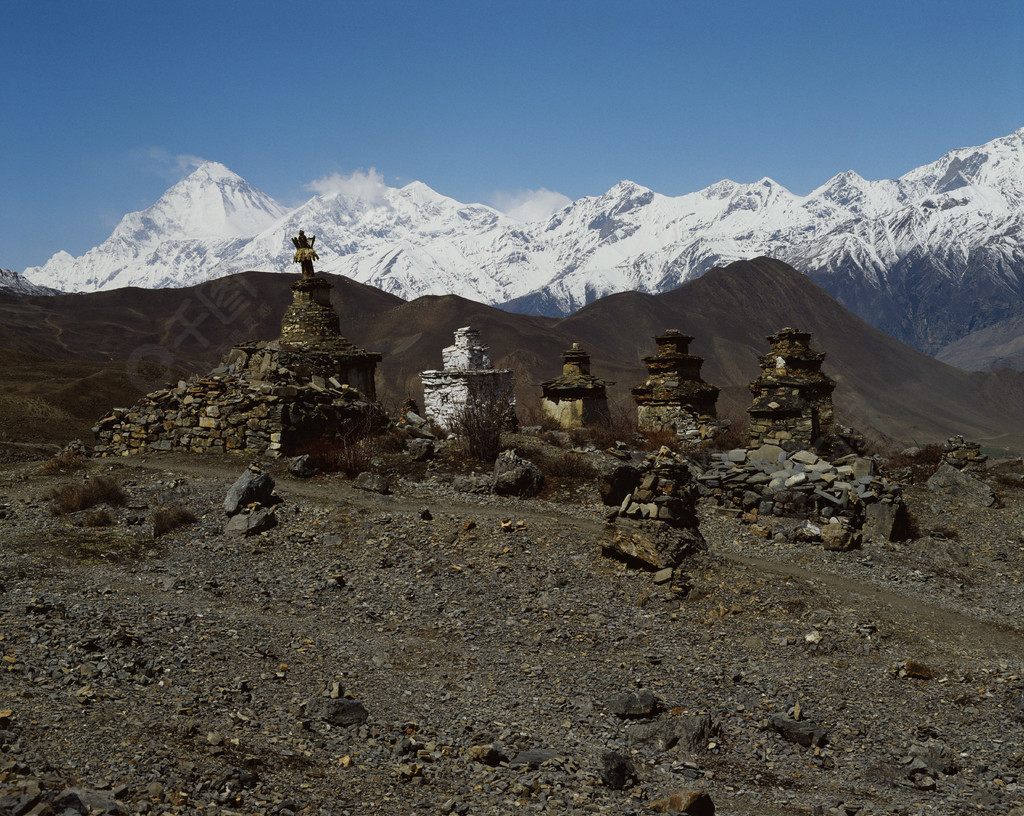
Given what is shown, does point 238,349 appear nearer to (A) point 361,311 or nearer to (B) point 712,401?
(B) point 712,401

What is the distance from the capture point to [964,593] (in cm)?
1147

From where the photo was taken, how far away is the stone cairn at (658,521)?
10977mm

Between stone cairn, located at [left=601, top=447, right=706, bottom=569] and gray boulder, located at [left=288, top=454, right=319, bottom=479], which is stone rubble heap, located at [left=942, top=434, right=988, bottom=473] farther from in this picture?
gray boulder, located at [left=288, top=454, right=319, bottom=479]

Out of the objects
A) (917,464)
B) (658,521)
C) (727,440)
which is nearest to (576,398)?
(727,440)

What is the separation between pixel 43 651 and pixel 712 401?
19721 millimetres

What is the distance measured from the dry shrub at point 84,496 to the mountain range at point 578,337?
183 feet

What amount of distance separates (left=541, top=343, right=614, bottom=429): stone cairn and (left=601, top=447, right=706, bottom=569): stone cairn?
1147cm

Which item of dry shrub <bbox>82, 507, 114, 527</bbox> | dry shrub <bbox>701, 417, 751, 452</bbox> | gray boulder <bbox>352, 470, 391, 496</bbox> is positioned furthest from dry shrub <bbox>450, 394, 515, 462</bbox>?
dry shrub <bbox>82, 507, 114, 527</bbox>

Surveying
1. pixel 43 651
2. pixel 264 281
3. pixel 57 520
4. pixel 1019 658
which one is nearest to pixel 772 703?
pixel 1019 658

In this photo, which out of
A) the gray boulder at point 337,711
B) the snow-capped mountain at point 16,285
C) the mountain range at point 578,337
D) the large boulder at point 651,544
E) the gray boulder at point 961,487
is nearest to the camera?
the gray boulder at point 337,711

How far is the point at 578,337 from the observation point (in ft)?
400

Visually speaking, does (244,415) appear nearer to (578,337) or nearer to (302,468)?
(302,468)

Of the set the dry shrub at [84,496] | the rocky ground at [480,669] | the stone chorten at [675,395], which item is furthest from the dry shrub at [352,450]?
the stone chorten at [675,395]

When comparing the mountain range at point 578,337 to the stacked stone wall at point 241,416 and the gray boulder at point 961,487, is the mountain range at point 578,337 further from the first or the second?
the stacked stone wall at point 241,416
